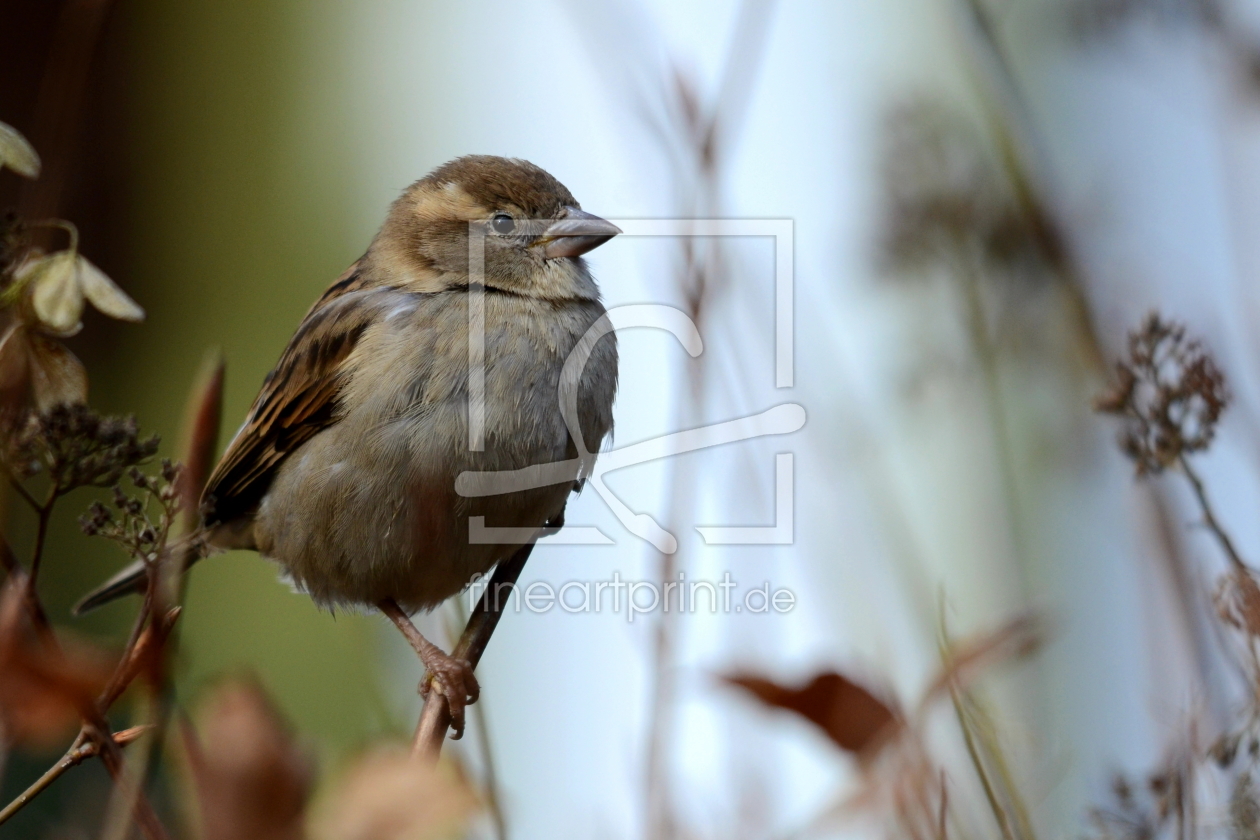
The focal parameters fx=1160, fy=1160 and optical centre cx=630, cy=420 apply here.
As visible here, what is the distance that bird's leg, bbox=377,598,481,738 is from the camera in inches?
85.0

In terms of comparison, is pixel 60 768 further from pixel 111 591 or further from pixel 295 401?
pixel 111 591

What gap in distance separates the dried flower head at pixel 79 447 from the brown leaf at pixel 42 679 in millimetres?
578

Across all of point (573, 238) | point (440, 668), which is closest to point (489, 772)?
point (440, 668)

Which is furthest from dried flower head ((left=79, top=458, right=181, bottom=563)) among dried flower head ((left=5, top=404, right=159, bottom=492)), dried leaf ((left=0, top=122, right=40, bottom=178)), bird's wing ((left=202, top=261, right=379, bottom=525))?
bird's wing ((left=202, top=261, right=379, bottom=525))

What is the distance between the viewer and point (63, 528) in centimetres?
577

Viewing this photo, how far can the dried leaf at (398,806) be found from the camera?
449mm

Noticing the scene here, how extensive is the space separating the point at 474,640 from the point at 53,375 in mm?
839

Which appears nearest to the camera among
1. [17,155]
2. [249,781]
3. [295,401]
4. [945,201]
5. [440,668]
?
[249,781]

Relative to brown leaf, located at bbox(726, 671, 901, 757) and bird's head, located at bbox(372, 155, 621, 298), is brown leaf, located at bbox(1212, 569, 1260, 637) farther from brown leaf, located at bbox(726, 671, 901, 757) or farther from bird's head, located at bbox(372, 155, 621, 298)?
bird's head, located at bbox(372, 155, 621, 298)

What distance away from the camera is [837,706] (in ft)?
2.26

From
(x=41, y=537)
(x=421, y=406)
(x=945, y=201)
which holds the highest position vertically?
(x=945, y=201)

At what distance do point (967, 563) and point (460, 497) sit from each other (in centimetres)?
118

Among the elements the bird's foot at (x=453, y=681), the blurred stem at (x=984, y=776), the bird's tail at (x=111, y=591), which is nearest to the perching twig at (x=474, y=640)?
the bird's foot at (x=453, y=681)

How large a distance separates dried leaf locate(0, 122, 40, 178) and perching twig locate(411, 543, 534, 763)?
1.99 feet
